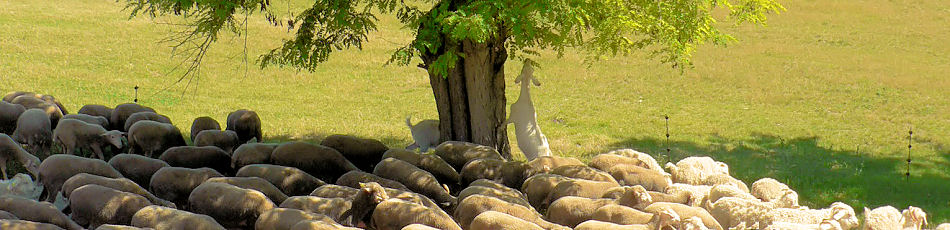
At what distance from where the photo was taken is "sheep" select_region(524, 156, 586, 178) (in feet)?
48.4

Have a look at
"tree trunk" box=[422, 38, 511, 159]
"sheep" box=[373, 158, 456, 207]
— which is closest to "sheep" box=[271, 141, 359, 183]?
"sheep" box=[373, 158, 456, 207]

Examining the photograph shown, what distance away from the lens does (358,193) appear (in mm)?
11742

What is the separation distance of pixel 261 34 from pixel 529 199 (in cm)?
2340

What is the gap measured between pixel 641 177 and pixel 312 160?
492cm

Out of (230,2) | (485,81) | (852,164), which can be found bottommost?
(852,164)

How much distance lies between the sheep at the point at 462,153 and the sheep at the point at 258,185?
3.46m

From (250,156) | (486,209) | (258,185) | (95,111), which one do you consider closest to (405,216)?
(486,209)

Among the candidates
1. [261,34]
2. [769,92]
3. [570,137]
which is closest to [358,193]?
[570,137]

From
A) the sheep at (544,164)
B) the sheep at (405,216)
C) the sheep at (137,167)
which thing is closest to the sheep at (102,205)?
the sheep at (137,167)

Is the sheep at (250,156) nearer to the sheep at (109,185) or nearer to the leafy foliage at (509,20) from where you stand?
the leafy foliage at (509,20)

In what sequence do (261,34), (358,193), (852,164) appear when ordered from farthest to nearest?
(261,34) → (852,164) → (358,193)

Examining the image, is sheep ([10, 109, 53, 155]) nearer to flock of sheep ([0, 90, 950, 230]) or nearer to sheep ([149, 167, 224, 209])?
flock of sheep ([0, 90, 950, 230])

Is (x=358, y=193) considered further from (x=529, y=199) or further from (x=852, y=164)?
(x=852, y=164)

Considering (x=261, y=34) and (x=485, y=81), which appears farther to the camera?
(x=261, y=34)
